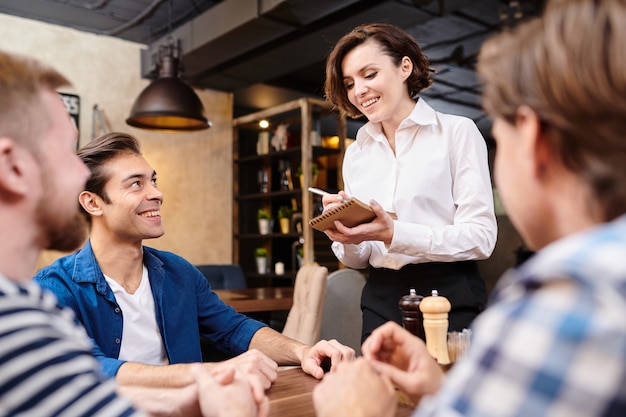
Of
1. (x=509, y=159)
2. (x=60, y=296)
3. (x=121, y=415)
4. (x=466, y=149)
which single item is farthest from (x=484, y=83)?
(x=60, y=296)

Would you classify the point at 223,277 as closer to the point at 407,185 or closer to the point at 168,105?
the point at 168,105

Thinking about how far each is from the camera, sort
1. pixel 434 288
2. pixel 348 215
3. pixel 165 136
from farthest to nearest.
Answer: pixel 165 136, pixel 434 288, pixel 348 215

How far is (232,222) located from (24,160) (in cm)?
600

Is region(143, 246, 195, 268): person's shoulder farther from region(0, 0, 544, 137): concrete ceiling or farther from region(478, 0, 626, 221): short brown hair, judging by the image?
region(0, 0, 544, 137): concrete ceiling

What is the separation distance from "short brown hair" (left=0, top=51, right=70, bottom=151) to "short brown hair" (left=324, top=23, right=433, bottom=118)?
49.9 inches

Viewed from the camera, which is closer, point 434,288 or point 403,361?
point 403,361

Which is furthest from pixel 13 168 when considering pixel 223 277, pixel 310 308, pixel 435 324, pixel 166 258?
pixel 223 277

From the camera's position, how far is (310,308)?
318cm

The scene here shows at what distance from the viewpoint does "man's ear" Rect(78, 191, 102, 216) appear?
1972 millimetres

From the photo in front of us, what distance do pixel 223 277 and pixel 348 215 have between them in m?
3.70

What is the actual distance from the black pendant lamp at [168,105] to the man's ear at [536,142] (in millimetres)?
3926

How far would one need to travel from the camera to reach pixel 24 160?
768 mm

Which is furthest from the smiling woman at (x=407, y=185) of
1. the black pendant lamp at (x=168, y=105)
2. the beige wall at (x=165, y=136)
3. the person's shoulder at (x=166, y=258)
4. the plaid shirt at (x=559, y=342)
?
the beige wall at (x=165, y=136)

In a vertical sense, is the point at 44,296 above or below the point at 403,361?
above
